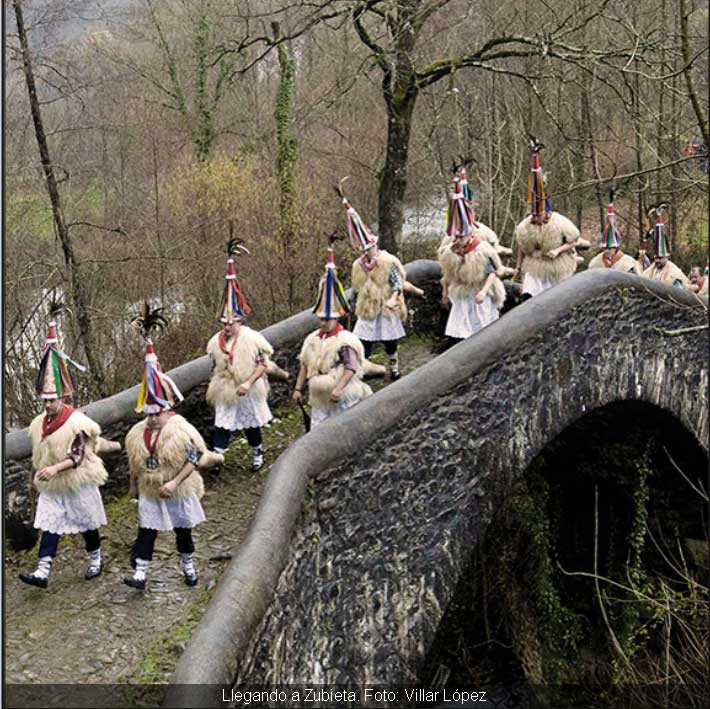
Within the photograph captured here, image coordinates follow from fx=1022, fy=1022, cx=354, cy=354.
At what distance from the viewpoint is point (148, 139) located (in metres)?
19.9

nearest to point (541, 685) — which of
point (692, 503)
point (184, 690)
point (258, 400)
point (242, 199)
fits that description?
point (692, 503)

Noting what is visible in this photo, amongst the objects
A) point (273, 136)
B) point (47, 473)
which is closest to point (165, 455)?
point (47, 473)

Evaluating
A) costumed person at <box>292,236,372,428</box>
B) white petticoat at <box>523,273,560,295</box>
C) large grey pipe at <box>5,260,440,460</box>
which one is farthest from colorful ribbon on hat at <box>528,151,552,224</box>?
costumed person at <box>292,236,372,428</box>

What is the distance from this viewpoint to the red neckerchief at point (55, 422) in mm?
7184

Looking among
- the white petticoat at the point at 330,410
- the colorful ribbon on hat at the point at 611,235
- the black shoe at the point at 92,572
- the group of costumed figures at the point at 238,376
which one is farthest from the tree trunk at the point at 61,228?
the black shoe at the point at 92,572

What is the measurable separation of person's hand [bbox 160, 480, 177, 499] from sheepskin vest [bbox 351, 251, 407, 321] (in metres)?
3.89

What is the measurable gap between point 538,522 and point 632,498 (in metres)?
1.50

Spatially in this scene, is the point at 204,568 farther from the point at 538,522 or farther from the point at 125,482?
the point at 538,522

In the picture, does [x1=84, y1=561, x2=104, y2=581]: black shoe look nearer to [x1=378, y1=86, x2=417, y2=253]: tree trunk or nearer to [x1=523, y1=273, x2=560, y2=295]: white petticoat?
[x1=523, y1=273, x2=560, y2=295]: white petticoat

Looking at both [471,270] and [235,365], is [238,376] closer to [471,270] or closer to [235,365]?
[235,365]

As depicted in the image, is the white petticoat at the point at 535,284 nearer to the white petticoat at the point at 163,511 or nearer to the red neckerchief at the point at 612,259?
the red neckerchief at the point at 612,259

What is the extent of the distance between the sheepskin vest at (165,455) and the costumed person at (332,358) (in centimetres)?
169

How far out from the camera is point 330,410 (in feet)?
29.1

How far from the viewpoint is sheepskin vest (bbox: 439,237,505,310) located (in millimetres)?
10469
